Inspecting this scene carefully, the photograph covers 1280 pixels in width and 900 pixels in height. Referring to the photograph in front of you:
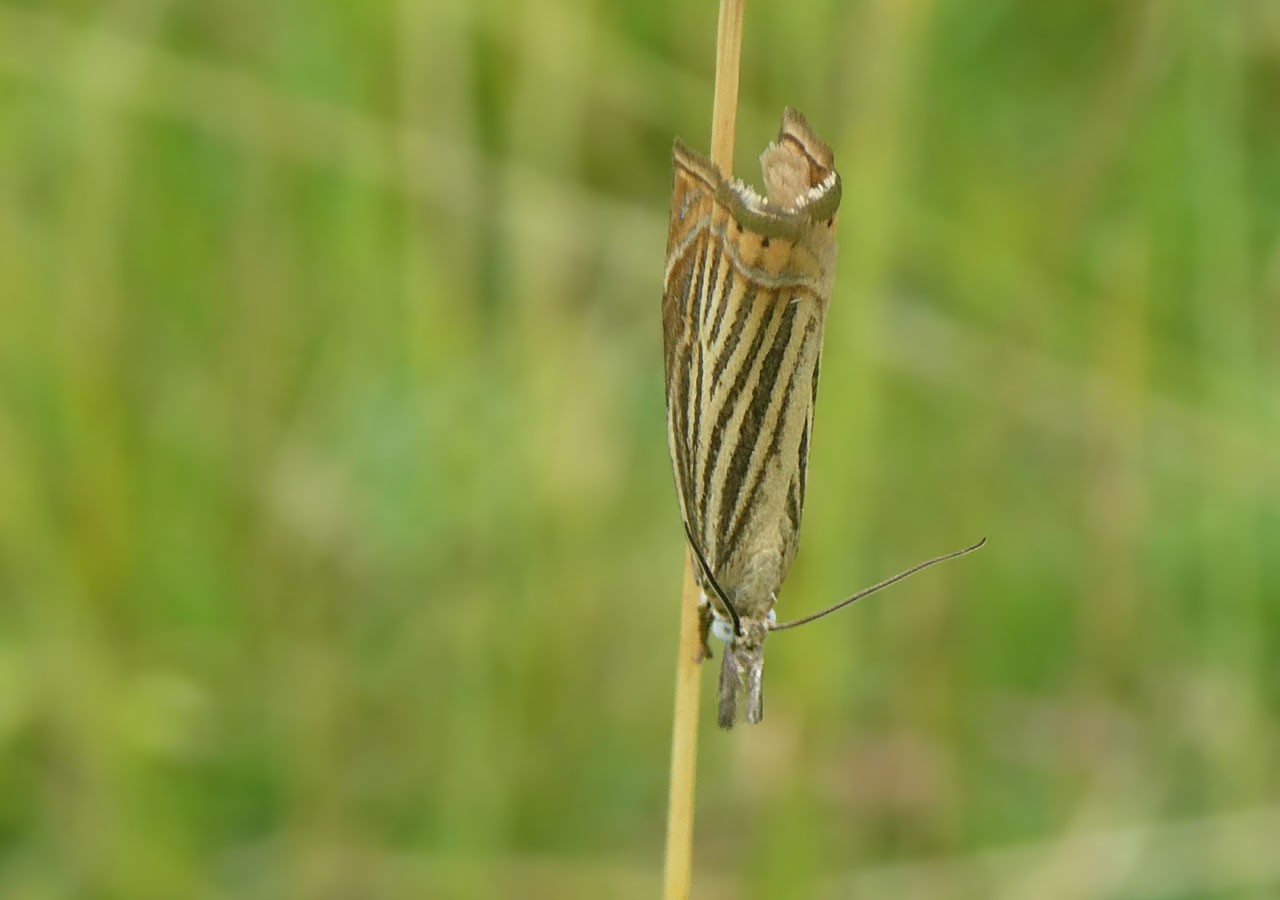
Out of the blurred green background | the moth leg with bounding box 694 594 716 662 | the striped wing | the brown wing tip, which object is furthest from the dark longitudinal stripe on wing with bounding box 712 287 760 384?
the blurred green background

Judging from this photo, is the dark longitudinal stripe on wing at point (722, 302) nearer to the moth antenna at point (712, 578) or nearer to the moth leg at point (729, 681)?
the moth antenna at point (712, 578)

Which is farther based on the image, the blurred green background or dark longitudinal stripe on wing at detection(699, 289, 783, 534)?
the blurred green background

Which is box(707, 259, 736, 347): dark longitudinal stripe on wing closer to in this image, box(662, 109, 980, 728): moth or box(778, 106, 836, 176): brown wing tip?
box(662, 109, 980, 728): moth

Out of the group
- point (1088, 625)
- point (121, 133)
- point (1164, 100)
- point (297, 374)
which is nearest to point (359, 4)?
point (121, 133)

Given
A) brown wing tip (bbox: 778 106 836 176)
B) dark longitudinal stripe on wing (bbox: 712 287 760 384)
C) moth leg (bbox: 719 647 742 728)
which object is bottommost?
moth leg (bbox: 719 647 742 728)

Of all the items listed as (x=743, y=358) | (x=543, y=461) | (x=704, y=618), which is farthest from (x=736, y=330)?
(x=543, y=461)

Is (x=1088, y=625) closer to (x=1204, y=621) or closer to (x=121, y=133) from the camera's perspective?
(x=1204, y=621)

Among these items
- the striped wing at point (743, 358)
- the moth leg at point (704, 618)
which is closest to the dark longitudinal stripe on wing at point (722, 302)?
the striped wing at point (743, 358)
